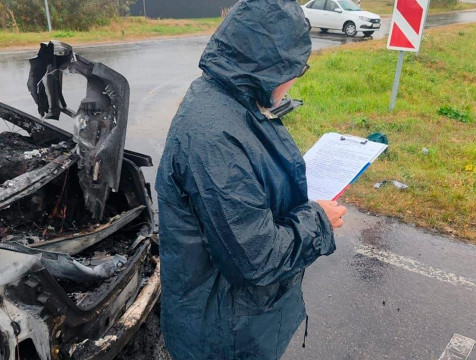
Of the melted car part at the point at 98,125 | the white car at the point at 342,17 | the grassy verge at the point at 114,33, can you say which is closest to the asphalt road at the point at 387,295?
the melted car part at the point at 98,125

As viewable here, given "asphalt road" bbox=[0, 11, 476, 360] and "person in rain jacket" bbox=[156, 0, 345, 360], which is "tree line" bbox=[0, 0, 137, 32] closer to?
"asphalt road" bbox=[0, 11, 476, 360]

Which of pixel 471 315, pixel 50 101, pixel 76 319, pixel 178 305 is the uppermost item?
pixel 50 101

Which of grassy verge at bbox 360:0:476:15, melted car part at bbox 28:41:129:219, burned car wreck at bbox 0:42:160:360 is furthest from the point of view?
grassy verge at bbox 360:0:476:15

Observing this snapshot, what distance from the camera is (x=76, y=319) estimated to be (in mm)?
1960

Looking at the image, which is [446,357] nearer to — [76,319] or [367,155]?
[367,155]

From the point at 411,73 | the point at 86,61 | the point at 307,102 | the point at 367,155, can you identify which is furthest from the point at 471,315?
the point at 411,73

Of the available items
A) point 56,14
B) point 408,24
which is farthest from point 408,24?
point 56,14

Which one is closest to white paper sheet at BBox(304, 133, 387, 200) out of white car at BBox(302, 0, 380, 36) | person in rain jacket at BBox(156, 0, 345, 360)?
person in rain jacket at BBox(156, 0, 345, 360)

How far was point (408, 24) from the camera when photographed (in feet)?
20.0

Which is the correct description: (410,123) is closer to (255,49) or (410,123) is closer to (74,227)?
(74,227)

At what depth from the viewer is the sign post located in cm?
592

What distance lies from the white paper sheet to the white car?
55.2 feet

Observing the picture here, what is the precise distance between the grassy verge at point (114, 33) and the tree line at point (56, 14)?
72 cm

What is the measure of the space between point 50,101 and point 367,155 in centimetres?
229
